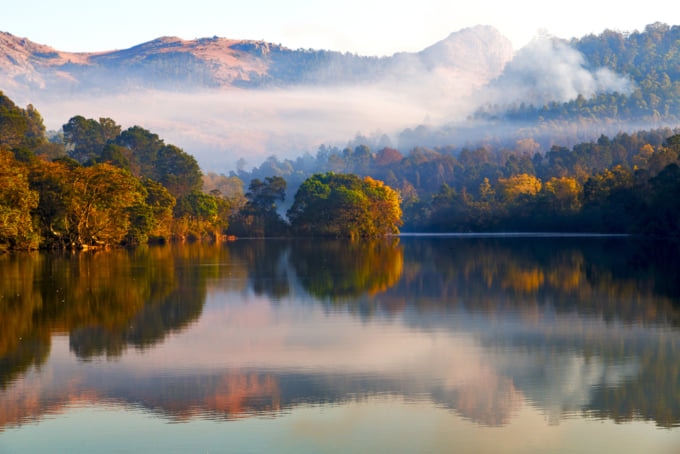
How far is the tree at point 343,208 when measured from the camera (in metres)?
104

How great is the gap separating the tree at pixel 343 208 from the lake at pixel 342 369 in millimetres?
74047

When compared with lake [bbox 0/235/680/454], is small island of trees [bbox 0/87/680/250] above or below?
above

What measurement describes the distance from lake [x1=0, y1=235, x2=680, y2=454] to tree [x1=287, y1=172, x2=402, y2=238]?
74.0m

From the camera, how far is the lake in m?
10.9

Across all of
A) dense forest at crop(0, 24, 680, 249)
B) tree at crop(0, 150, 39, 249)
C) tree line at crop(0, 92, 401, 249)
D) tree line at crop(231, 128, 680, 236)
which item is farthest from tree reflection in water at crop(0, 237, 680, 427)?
tree line at crop(231, 128, 680, 236)

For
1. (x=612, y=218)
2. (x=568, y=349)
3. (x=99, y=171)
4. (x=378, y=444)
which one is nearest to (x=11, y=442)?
(x=378, y=444)

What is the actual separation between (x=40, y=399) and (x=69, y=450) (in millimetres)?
2724

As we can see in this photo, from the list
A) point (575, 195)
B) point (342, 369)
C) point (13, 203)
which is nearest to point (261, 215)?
point (575, 195)

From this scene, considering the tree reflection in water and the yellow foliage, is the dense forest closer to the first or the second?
the yellow foliage

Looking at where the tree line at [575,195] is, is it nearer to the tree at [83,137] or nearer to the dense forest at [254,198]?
the dense forest at [254,198]

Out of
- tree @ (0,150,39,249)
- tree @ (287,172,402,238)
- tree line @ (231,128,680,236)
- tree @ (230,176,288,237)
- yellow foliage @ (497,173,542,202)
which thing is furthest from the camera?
yellow foliage @ (497,173,542,202)

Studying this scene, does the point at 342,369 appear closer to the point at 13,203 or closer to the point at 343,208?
the point at 13,203

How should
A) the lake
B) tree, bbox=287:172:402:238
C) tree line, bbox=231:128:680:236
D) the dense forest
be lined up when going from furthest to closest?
tree, bbox=287:172:402:238 → tree line, bbox=231:128:680:236 → the dense forest → the lake

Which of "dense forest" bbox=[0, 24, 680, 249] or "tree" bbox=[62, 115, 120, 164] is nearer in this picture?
"dense forest" bbox=[0, 24, 680, 249]
